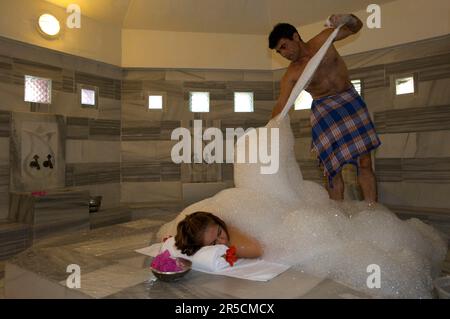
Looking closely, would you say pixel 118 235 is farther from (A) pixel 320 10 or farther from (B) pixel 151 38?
(A) pixel 320 10

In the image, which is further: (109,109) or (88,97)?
(109,109)

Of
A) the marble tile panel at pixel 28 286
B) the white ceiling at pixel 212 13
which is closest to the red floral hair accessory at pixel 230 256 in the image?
the marble tile panel at pixel 28 286

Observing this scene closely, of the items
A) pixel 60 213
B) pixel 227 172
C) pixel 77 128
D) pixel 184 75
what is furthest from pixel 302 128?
pixel 60 213

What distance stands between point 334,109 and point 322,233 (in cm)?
112

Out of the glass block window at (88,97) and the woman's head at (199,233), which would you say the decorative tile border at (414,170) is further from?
the glass block window at (88,97)

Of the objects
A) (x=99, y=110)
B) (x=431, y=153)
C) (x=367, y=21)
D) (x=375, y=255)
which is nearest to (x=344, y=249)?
(x=375, y=255)

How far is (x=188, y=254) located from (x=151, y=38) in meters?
2.94

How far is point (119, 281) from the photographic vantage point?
1.17 metres

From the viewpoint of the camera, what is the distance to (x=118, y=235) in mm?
1834

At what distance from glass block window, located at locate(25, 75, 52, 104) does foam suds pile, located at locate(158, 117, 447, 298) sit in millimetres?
1951

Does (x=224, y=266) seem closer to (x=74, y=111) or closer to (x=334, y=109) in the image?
(x=334, y=109)

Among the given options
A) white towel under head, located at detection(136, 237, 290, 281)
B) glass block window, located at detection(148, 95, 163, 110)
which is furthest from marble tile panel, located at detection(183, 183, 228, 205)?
white towel under head, located at detection(136, 237, 290, 281)

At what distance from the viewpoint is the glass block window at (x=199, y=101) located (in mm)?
3803
